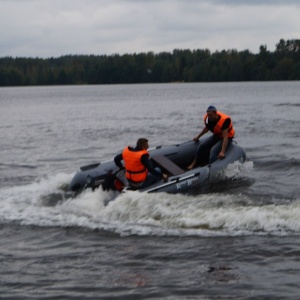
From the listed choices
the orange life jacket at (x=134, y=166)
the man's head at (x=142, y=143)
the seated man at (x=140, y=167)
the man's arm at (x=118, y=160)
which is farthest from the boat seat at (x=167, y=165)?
the man's head at (x=142, y=143)

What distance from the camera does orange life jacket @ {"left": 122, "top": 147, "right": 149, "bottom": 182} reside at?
12305 millimetres

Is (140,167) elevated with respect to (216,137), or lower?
lower

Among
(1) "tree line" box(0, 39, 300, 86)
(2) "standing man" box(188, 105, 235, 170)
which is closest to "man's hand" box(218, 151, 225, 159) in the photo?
(2) "standing man" box(188, 105, 235, 170)

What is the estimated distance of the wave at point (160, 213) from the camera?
10.8m

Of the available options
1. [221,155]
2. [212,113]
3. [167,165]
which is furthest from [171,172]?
[212,113]

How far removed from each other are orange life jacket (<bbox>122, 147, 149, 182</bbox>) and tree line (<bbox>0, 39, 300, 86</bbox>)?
101 m

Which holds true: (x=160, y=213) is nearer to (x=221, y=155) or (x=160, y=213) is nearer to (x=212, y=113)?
(x=221, y=155)

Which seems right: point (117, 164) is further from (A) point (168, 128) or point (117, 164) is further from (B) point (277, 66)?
(B) point (277, 66)

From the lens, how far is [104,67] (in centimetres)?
13500

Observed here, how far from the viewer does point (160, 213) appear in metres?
11.6

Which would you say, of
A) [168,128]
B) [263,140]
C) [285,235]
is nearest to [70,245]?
[285,235]

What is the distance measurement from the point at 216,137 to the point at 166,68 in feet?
384

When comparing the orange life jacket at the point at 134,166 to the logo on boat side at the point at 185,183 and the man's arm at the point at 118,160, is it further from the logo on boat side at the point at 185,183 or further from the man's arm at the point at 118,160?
the logo on boat side at the point at 185,183

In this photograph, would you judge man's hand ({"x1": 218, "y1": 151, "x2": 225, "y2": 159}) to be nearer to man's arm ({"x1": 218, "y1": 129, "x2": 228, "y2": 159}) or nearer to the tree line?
man's arm ({"x1": 218, "y1": 129, "x2": 228, "y2": 159})
